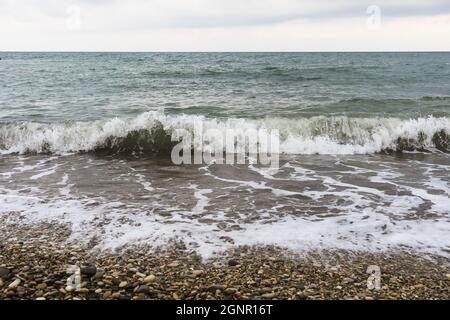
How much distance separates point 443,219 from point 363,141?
6.31 m

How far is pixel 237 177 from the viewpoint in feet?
27.9

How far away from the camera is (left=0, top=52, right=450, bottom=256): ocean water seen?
217 inches

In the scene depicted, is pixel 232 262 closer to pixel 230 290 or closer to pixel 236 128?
pixel 230 290

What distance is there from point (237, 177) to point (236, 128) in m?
4.55

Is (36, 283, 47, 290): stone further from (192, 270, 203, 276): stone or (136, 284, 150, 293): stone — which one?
(192, 270, 203, 276): stone

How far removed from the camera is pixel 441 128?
12.3 meters

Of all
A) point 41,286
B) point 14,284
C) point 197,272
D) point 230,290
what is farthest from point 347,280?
point 14,284

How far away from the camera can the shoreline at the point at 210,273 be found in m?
3.88

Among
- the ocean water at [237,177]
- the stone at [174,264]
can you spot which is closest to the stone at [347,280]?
the ocean water at [237,177]

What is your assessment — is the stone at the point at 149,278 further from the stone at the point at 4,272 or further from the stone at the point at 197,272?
the stone at the point at 4,272

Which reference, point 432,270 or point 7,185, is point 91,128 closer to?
point 7,185

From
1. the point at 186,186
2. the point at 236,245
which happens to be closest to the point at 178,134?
the point at 186,186

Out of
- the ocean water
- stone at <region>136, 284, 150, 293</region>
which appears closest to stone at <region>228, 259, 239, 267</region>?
the ocean water

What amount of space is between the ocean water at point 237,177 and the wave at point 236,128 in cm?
4
